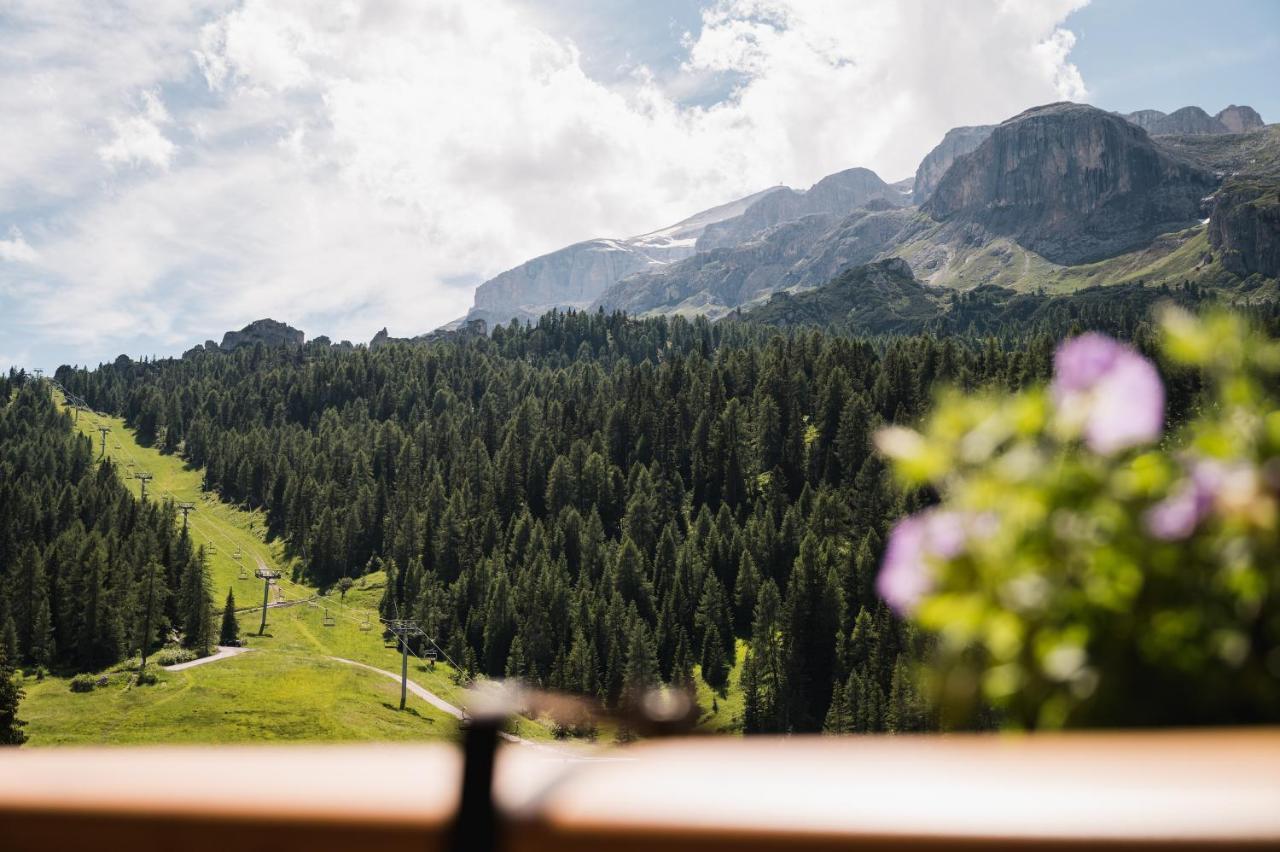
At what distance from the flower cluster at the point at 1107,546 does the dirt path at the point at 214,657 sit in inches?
3541

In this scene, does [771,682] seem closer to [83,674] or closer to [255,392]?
[83,674]

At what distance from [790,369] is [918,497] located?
131ft

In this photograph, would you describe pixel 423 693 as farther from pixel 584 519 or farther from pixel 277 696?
pixel 584 519

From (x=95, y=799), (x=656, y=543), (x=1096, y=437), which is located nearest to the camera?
(x=1096, y=437)

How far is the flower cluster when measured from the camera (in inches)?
46.7

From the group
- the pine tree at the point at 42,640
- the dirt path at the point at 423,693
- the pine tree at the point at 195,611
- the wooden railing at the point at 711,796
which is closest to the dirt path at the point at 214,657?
the pine tree at the point at 195,611

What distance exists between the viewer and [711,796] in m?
1.21

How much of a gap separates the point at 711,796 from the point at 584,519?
113 m

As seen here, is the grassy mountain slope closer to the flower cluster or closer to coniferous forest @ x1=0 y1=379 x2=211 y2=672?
coniferous forest @ x1=0 y1=379 x2=211 y2=672

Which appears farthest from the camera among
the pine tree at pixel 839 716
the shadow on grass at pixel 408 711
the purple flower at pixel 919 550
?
the shadow on grass at pixel 408 711

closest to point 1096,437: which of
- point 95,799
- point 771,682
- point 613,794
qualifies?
point 613,794

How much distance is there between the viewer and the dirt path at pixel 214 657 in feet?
262

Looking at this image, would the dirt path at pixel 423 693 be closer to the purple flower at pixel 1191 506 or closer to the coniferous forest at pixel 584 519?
the coniferous forest at pixel 584 519

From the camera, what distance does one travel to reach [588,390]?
15712 cm
